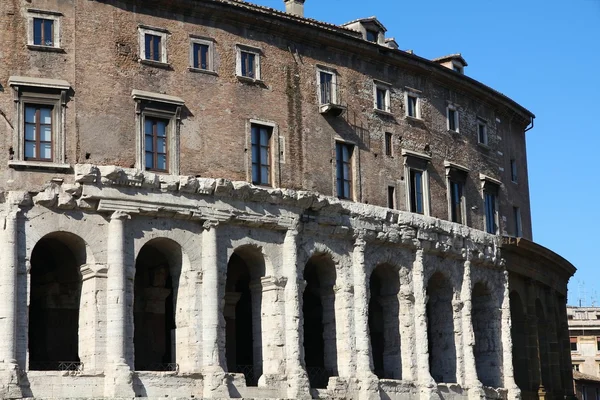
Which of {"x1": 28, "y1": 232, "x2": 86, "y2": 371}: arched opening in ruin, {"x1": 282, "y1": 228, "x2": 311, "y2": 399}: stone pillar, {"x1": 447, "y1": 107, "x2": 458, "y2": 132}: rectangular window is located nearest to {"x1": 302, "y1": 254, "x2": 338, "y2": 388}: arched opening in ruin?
{"x1": 282, "y1": 228, "x2": 311, "y2": 399}: stone pillar

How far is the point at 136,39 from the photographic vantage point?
124 ft

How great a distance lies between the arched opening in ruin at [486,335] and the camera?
155ft

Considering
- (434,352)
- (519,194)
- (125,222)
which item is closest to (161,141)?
(125,222)

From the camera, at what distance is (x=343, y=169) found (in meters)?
42.3

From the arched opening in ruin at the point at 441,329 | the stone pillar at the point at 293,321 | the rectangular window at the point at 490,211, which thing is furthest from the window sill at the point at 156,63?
the rectangular window at the point at 490,211

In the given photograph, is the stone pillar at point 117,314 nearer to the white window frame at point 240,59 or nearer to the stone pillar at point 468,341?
the white window frame at point 240,59

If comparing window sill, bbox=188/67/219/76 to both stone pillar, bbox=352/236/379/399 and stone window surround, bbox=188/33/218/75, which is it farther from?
stone pillar, bbox=352/236/379/399

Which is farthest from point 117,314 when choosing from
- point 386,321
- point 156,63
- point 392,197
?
point 392,197

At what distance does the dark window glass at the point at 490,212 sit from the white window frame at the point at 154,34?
15914 mm

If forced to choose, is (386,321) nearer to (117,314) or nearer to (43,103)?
(117,314)

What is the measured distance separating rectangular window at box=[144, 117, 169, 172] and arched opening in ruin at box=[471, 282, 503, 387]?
49.4 feet

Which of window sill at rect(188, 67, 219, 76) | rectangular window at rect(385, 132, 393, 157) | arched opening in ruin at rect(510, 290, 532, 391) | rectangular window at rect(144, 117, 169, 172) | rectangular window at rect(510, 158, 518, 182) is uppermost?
window sill at rect(188, 67, 219, 76)

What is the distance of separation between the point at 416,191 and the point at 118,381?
14.7m

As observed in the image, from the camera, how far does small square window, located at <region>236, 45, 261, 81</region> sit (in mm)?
39812
